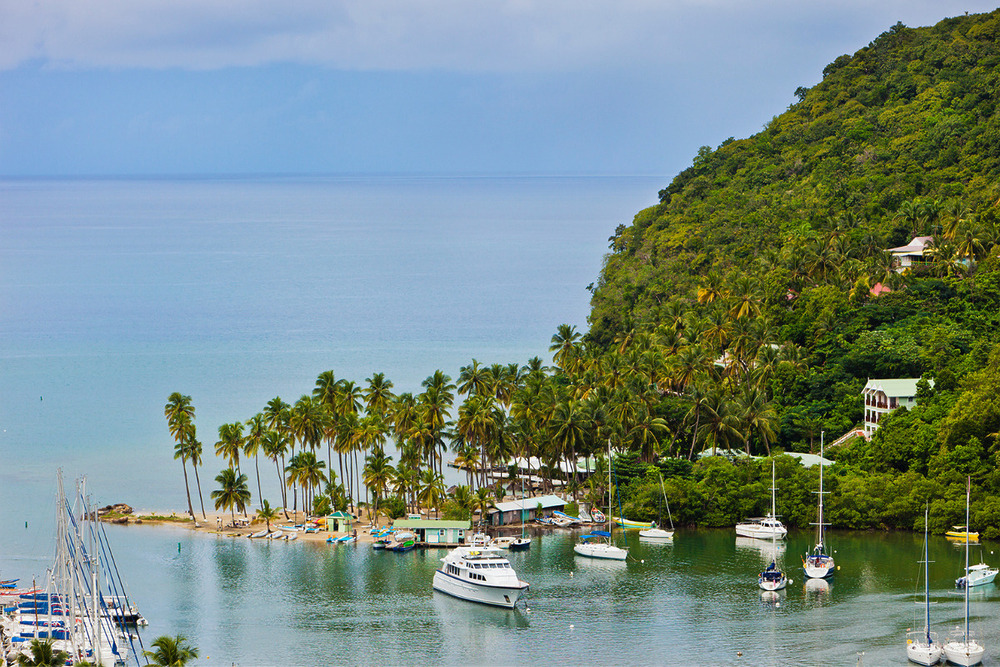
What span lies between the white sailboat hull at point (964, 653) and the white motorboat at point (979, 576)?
9.27 m

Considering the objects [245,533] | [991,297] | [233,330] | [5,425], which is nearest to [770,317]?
[991,297]

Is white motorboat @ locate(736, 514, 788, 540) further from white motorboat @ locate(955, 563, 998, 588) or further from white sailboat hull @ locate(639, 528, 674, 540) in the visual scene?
white motorboat @ locate(955, 563, 998, 588)

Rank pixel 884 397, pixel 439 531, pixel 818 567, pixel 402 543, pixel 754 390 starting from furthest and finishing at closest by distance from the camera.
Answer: pixel 754 390, pixel 884 397, pixel 439 531, pixel 402 543, pixel 818 567

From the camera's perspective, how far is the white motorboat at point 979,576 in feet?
188

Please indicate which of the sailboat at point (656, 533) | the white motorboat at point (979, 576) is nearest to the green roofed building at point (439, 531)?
the sailboat at point (656, 533)

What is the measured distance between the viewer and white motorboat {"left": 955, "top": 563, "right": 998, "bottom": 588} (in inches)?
2255

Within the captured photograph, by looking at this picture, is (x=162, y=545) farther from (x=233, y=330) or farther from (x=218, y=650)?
(x=233, y=330)

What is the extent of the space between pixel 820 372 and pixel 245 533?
39528mm

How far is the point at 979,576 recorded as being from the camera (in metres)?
57.6

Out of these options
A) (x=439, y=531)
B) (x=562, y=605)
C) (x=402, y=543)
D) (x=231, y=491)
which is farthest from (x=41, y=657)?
(x=231, y=491)

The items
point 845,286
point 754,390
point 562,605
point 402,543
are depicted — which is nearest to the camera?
point 562,605

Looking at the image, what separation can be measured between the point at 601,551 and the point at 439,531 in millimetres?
9020

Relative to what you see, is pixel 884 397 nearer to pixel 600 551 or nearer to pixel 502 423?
pixel 600 551

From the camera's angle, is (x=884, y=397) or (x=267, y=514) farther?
(x=884, y=397)
